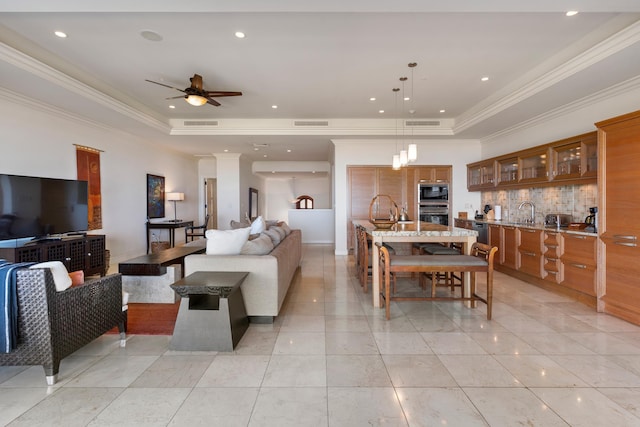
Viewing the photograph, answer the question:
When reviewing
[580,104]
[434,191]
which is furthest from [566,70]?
[434,191]

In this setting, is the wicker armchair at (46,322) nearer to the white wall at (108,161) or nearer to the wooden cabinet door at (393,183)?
the white wall at (108,161)

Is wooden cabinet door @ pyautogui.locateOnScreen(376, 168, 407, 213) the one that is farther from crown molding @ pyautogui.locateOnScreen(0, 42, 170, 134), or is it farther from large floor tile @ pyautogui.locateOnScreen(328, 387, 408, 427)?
large floor tile @ pyautogui.locateOnScreen(328, 387, 408, 427)

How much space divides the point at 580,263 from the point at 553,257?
1.28 feet

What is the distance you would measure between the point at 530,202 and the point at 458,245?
1994 millimetres

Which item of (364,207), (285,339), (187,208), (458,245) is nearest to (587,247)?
(458,245)

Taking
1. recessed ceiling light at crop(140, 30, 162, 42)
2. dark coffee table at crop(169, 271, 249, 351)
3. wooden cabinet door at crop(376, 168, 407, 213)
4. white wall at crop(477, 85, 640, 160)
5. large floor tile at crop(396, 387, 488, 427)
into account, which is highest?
recessed ceiling light at crop(140, 30, 162, 42)

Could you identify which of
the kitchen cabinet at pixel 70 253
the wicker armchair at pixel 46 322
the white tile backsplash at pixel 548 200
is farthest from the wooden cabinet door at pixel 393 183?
the wicker armchair at pixel 46 322

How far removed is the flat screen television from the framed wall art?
7.60 ft

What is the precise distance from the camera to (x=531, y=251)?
4.21m

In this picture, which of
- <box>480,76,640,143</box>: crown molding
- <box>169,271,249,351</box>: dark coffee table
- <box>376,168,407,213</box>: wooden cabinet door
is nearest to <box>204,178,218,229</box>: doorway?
<box>376,168,407,213</box>: wooden cabinet door

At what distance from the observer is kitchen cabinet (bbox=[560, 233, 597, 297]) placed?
3.28m

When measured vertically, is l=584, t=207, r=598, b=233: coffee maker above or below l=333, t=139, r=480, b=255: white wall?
below

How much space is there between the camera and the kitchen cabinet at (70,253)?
139 inches

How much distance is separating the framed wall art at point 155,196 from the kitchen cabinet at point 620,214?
7948mm
